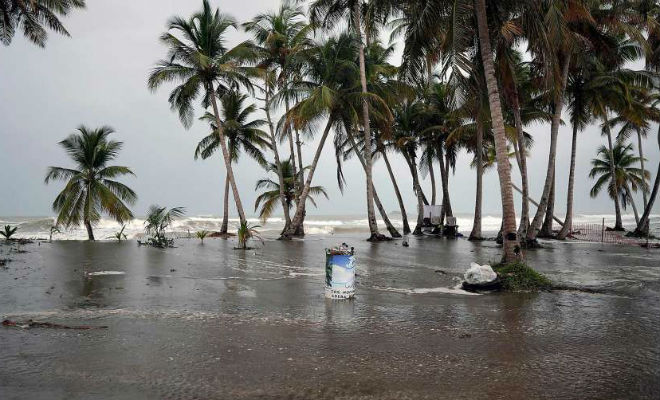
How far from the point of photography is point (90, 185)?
24.0 m

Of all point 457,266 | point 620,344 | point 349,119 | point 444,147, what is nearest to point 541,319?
point 620,344

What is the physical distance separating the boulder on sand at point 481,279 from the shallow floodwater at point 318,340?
0.33 metres

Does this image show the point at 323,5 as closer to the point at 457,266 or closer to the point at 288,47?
the point at 288,47

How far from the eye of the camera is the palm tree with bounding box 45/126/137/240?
2350 centimetres

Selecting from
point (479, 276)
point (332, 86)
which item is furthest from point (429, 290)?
point (332, 86)

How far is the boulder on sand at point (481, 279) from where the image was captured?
318 inches

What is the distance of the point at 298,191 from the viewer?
27453mm

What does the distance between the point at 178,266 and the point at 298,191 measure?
53.0 feet

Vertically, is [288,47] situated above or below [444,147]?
above

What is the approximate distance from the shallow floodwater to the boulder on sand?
33 centimetres

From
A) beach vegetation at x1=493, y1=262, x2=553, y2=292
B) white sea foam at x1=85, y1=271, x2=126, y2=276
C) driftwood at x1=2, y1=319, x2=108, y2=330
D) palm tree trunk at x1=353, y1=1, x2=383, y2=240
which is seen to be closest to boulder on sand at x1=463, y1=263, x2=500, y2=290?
beach vegetation at x1=493, y1=262, x2=553, y2=292

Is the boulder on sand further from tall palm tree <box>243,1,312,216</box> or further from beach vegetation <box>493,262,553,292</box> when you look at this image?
tall palm tree <box>243,1,312,216</box>

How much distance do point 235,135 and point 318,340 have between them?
82.8ft

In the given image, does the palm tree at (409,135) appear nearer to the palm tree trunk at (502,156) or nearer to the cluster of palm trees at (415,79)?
the cluster of palm trees at (415,79)
